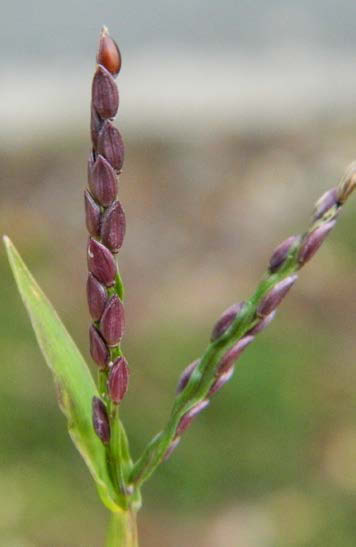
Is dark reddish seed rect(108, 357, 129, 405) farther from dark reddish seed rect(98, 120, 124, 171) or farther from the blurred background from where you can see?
the blurred background

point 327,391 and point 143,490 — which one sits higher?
point 327,391

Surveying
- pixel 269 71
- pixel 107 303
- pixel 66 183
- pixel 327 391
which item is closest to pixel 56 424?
pixel 327 391

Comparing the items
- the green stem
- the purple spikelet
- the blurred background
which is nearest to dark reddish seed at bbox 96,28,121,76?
the purple spikelet

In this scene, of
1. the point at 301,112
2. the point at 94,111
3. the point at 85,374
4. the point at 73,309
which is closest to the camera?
the point at 94,111

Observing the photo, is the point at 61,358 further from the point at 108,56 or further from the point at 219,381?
the point at 108,56

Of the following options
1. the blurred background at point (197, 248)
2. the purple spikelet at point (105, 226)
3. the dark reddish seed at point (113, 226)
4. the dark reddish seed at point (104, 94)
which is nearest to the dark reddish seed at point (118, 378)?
the purple spikelet at point (105, 226)

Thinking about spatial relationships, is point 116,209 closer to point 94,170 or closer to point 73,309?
point 94,170

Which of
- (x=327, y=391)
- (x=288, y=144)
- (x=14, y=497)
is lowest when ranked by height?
(x=14, y=497)

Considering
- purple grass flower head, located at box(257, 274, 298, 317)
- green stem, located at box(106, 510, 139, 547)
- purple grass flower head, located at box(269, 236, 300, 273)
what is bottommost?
green stem, located at box(106, 510, 139, 547)
